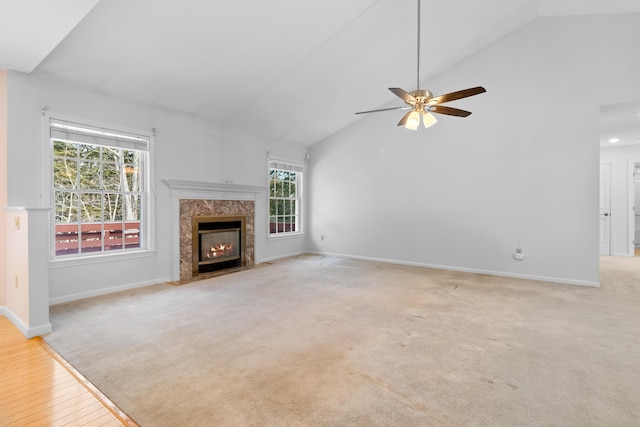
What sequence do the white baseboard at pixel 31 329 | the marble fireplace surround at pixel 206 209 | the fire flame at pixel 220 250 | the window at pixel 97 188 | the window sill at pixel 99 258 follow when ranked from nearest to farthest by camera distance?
1. the white baseboard at pixel 31 329
2. the window sill at pixel 99 258
3. the window at pixel 97 188
4. the marble fireplace surround at pixel 206 209
5. the fire flame at pixel 220 250

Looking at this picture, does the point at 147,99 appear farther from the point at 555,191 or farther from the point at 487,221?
the point at 555,191

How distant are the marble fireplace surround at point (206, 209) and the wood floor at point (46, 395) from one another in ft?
7.87

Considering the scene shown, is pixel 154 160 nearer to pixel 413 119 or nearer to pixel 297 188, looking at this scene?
pixel 297 188

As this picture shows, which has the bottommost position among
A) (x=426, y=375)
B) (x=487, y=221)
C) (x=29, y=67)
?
(x=426, y=375)

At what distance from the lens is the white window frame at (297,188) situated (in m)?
6.57

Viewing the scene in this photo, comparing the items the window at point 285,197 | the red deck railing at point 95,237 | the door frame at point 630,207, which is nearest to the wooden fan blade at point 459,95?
the window at point 285,197

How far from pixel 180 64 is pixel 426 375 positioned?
14.0 ft

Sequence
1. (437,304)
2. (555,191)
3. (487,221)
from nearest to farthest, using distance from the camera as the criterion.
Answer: (437,304), (555,191), (487,221)

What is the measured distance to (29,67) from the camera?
325 cm

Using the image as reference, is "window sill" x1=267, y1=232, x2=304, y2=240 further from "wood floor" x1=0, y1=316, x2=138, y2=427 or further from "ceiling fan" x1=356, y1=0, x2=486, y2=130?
"wood floor" x1=0, y1=316, x2=138, y2=427

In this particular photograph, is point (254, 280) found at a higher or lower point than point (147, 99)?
lower

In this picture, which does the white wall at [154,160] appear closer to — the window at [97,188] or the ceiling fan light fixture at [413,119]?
the window at [97,188]

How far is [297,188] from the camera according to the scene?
7.42 m

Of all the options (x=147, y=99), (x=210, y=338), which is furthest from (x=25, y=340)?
(x=147, y=99)
